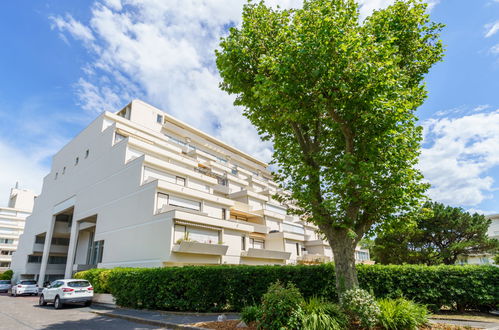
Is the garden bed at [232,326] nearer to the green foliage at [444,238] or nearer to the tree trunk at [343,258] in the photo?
the tree trunk at [343,258]

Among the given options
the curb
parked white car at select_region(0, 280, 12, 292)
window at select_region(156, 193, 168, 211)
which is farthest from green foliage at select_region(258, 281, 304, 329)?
parked white car at select_region(0, 280, 12, 292)

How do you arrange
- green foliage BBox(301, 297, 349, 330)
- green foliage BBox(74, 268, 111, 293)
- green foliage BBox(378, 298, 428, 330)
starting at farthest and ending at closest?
green foliage BBox(74, 268, 111, 293) → green foliage BBox(378, 298, 428, 330) → green foliage BBox(301, 297, 349, 330)

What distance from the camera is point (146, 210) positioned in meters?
23.5

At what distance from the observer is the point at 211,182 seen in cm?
3114

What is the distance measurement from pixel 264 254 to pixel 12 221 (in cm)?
7696

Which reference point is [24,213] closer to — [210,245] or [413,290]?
[210,245]

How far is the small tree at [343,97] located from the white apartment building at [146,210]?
44.4 ft

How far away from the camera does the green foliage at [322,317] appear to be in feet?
22.8

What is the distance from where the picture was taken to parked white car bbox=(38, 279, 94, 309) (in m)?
16.4

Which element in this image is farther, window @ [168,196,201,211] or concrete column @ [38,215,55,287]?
concrete column @ [38,215,55,287]

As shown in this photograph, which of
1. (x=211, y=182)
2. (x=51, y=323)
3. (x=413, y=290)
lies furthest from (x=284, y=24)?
(x=211, y=182)

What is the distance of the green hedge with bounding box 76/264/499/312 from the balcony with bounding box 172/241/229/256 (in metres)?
6.19

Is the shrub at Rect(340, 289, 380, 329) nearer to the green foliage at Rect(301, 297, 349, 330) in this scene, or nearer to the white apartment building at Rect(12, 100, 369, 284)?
the green foliage at Rect(301, 297, 349, 330)

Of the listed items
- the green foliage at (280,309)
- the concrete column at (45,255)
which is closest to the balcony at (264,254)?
the green foliage at (280,309)
